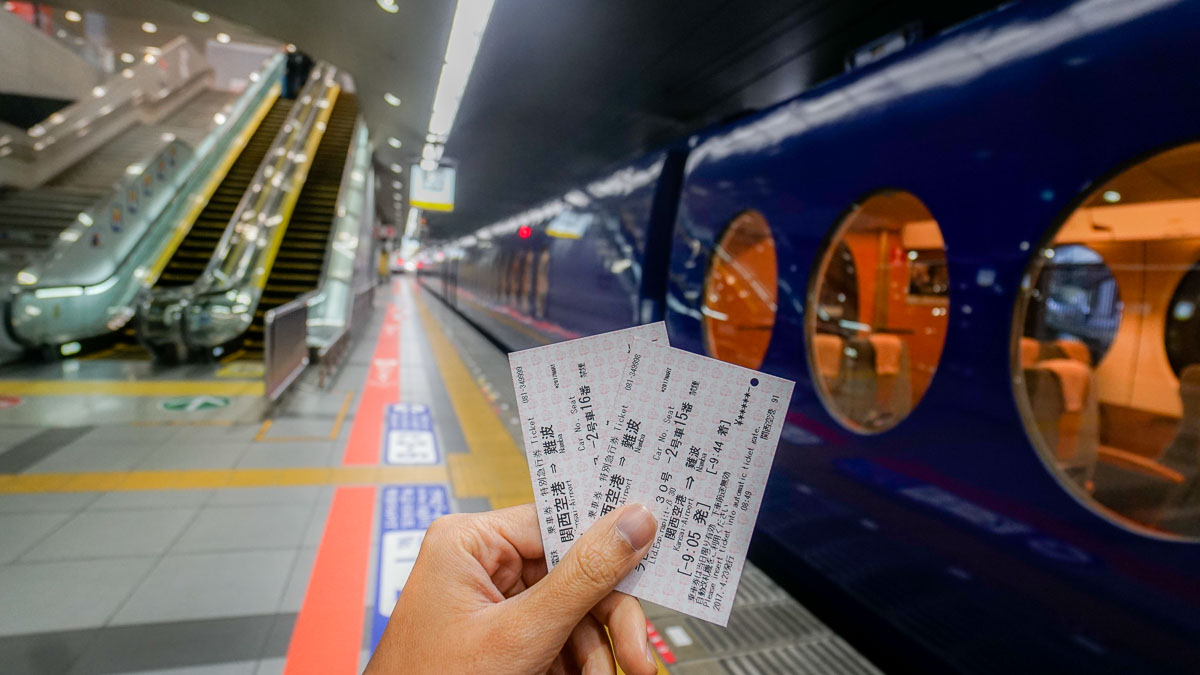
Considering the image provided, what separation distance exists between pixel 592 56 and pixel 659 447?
538cm

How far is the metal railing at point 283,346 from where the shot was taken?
16.6 ft

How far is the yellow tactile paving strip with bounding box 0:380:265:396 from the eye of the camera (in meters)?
5.52

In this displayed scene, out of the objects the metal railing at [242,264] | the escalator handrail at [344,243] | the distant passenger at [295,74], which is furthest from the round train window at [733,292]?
the distant passenger at [295,74]

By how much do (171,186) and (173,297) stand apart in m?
3.64

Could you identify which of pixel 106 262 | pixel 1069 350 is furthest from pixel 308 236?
pixel 1069 350

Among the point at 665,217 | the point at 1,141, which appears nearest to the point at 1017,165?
the point at 665,217

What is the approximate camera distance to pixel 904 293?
3.83 m

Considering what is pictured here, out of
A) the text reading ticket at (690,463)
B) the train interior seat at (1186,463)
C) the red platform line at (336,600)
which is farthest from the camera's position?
the red platform line at (336,600)

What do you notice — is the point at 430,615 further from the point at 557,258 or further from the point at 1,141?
the point at 1,141

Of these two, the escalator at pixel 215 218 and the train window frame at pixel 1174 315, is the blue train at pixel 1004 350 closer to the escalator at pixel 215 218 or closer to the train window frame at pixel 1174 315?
the train window frame at pixel 1174 315

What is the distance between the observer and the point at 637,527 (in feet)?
2.32

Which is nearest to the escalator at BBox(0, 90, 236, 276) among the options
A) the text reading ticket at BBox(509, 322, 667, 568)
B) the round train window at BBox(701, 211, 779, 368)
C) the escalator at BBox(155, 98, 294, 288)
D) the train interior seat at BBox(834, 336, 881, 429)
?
the escalator at BBox(155, 98, 294, 288)

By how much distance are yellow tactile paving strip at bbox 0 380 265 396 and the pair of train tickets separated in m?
6.19

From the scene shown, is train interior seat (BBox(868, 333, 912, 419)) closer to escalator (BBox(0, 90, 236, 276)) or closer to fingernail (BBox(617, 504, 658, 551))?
fingernail (BBox(617, 504, 658, 551))
